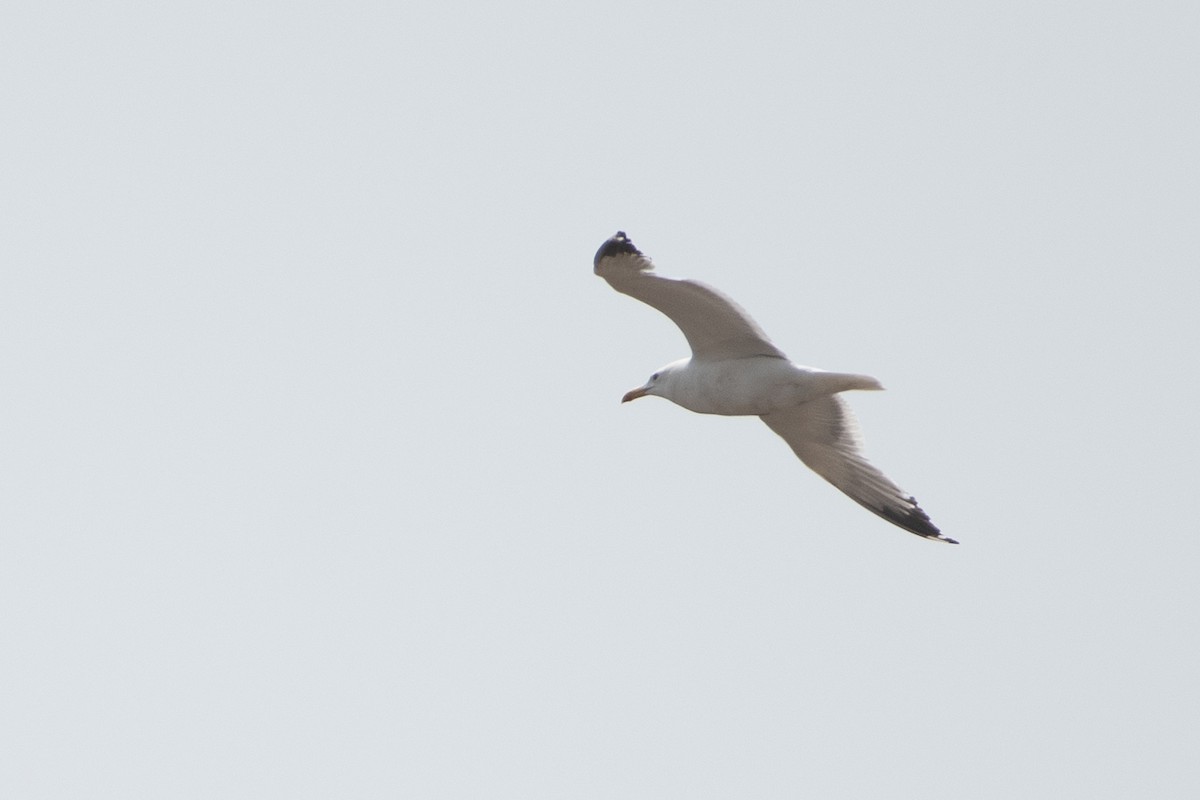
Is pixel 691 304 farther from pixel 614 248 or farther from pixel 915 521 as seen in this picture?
pixel 915 521

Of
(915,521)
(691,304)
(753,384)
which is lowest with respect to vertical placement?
(915,521)

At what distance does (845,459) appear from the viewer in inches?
485

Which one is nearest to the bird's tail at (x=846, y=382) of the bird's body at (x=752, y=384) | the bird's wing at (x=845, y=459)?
the bird's body at (x=752, y=384)

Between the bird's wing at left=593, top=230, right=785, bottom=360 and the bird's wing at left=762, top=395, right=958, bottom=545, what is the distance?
3.16ft

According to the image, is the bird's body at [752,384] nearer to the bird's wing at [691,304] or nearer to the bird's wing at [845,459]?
the bird's wing at [691,304]

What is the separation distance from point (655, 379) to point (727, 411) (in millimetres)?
785

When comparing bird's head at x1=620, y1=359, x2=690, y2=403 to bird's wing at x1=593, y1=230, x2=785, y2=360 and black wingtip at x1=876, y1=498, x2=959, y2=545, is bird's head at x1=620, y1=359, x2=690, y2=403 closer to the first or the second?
bird's wing at x1=593, y1=230, x2=785, y2=360

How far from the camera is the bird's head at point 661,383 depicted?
11875mm

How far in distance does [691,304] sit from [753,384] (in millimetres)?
720

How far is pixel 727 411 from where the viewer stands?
1158 centimetres

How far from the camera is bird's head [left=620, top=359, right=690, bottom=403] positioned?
11.9m

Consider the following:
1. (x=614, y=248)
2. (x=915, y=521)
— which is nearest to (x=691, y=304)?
(x=614, y=248)

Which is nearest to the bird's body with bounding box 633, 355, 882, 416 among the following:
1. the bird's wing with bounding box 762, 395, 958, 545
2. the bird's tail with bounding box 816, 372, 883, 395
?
the bird's tail with bounding box 816, 372, 883, 395

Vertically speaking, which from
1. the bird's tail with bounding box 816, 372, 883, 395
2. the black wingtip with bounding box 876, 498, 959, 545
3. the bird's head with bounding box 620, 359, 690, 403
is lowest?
the black wingtip with bounding box 876, 498, 959, 545
